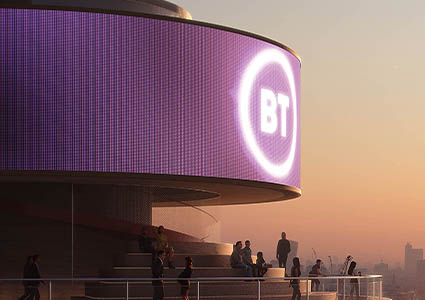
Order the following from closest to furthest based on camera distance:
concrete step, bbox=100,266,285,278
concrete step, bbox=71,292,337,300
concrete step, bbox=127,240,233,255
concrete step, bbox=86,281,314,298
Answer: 1. concrete step, bbox=86,281,314,298
2. concrete step, bbox=71,292,337,300
3. concrete step, bbox=100,266,285,278
4. concrete step, bbox=127,240,233,255

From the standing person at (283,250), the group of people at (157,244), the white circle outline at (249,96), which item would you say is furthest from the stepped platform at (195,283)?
the white circle outline at (249,96)

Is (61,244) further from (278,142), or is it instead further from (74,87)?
(278,142)

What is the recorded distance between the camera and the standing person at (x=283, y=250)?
116ft

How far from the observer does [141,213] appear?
107 ft

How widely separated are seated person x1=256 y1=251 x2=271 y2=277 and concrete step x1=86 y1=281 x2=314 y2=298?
11.3 ft

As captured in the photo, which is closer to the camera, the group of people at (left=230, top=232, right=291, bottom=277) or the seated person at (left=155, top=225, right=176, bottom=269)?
the seated person at (left=155, top=225, right=176, bottom=269)

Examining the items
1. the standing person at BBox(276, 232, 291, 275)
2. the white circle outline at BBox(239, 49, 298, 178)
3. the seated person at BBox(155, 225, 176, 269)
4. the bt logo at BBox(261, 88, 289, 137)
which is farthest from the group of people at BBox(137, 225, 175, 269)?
the bt logo at BBox(261, 88, 289, 137)

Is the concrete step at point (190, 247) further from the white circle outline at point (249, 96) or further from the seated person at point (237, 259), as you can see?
the white circle outline at point (249, 96)

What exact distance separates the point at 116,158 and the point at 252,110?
5.49 meters

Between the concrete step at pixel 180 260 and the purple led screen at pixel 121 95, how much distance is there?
264cm

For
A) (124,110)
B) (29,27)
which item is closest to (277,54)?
(124,110)

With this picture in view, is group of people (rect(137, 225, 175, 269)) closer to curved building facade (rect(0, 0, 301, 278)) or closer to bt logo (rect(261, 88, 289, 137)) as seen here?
curved building facade (rect(0, 0, 301, 278))

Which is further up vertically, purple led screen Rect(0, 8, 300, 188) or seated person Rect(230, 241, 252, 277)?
purple led screen Rect(0, 8, 300, 188)

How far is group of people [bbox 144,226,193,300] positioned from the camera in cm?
2472
